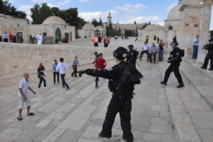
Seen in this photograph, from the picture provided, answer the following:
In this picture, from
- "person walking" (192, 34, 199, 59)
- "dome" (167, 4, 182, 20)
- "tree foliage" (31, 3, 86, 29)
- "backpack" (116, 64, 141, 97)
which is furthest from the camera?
"tree foliage" (31, 3, 86, 29)

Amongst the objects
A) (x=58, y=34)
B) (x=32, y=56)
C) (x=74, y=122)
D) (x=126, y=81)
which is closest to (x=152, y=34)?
(x=58, y=34)

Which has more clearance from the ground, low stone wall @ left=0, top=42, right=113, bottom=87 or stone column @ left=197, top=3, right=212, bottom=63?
stone column @ left=197, top=3, right=212, bottom=63

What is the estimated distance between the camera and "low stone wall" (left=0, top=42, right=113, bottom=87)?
15.3 m

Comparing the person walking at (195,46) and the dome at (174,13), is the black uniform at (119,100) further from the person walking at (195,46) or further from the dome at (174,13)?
the dome at (174,13)

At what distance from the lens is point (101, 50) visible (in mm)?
15555

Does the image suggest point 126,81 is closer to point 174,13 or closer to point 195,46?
point 195,46

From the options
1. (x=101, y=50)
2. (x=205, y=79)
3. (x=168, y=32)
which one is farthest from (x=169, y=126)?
(x=168, y=32)

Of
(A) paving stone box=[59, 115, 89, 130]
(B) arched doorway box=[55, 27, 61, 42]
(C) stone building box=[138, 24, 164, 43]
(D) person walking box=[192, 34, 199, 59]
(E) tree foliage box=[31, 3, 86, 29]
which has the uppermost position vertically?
(E) tree foliage box=[31, 3, 86, 29]

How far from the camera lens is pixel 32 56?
1611 cm

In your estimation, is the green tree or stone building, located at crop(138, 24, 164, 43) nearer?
stone building, located at crop(138, 24, 164, 43)

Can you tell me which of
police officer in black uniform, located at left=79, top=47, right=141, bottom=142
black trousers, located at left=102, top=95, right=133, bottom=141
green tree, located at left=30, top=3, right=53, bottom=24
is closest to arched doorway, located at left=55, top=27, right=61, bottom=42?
green tree, located at left=30, top=3, right=53, bottom=24

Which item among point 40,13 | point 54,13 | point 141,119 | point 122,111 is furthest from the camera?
point 40,13

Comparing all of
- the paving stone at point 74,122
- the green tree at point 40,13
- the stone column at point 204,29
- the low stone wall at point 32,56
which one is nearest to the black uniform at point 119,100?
the paving stone at point 74,122

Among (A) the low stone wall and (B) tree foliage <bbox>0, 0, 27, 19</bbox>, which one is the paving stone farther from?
(B) tree foliage <bbox>0, 0, 27, 19</bbox>
